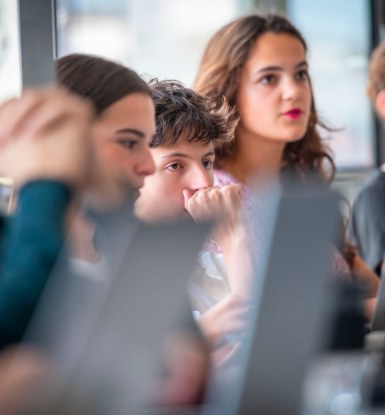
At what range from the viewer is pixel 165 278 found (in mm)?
499

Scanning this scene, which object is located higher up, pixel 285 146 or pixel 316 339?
pixel 316 339

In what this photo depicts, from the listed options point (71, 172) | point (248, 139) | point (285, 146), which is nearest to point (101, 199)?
point (71, 172)

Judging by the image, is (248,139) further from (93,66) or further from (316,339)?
(316,339)

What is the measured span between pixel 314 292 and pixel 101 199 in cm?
13

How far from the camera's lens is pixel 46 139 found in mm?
542

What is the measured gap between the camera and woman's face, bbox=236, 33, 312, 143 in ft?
6.87

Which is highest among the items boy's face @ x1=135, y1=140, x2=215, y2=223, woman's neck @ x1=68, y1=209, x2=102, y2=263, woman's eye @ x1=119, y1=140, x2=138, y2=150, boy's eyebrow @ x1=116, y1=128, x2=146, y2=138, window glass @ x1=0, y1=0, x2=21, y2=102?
woman's neck @ x1=68, y1=209, x2=102, y2=263

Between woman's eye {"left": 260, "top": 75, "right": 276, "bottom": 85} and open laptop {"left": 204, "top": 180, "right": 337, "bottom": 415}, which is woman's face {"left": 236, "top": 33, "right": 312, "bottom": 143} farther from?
open laptop {"left": 204, "top": 180, "right": 337, "bottom": 415}

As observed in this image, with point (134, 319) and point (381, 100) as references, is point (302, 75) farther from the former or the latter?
point (134, 319)

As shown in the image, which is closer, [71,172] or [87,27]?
[71,172]

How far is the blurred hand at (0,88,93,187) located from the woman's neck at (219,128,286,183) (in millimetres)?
1441

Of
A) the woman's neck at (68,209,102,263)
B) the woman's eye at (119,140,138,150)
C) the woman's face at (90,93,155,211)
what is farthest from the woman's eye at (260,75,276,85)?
the woman's neck at (68,209,102,263)

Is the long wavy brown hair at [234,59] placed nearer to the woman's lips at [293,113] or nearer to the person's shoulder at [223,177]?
the person's shoulder at [223,177]

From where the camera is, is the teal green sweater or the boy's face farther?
the boy's face
